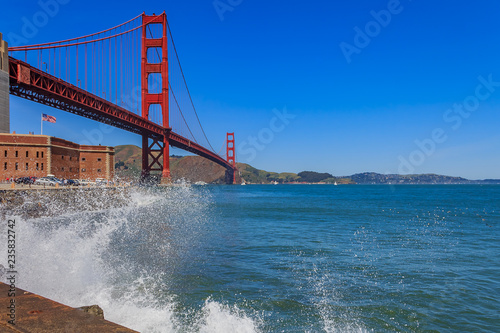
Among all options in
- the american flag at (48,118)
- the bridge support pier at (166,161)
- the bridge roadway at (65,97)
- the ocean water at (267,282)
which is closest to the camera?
the ocean water at (267,282)

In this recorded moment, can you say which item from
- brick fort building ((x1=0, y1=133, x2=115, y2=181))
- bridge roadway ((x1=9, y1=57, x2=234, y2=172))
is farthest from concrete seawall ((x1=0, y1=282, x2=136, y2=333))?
brick fort building ((x1=0, y1=133, x2=115, y2=181))

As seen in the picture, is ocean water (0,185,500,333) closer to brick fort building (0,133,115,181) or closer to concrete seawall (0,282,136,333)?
concrete seawall (0,282,136,333)

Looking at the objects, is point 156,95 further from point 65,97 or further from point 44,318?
point 44,318

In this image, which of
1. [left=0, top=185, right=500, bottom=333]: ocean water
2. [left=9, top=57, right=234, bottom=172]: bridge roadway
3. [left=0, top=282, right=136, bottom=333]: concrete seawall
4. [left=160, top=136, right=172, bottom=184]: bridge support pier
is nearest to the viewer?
[left=0, top=282, right=136, bottom=333]: concrete seawall

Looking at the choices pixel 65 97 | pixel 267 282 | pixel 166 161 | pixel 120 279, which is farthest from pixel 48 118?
pixel 267 282

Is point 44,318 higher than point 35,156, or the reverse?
point 35,156

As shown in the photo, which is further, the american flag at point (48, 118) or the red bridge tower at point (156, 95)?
the red bridge tower at point (156, 95)

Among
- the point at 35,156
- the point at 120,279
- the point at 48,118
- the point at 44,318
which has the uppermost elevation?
the point at 48,118

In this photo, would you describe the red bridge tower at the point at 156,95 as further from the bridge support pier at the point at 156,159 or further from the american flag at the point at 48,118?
the american flag at the point at 48,118

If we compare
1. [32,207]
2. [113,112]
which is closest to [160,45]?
[113,112]

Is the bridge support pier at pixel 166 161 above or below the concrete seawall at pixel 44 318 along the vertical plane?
above

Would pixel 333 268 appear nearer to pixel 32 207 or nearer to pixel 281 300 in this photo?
pixel 281 300

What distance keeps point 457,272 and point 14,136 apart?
1879 inches

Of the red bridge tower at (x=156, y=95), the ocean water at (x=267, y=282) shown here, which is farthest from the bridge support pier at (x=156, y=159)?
the ocean water at (x=267, y=282)
